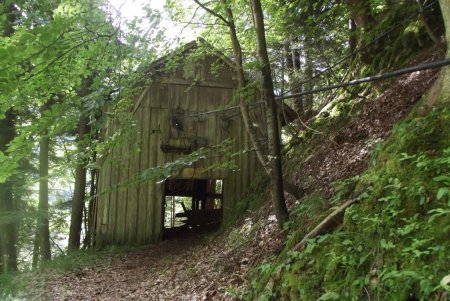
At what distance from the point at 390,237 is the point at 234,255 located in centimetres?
389

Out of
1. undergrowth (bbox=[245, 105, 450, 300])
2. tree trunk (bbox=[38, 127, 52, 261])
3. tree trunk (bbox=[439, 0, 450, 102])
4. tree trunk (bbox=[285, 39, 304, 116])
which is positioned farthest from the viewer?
tree trunk (bbox=[38, 127, 52, 261])

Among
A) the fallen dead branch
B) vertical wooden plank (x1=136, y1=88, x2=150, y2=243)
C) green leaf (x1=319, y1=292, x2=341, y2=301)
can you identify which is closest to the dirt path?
vertical wooden plank (x1=136, y1=88, x2=150, y2=243)

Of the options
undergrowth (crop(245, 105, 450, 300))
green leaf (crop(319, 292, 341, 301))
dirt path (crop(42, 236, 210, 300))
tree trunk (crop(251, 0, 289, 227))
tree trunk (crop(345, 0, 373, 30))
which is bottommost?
dirt path (crop(42, 236, 210, 300))

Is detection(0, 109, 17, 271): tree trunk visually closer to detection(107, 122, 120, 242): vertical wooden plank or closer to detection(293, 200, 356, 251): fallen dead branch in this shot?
detection(107, 122, 120, 242): vertical wooden plank

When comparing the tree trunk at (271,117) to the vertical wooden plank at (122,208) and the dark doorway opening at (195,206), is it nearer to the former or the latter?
the vertical wooden plank at (122,208)

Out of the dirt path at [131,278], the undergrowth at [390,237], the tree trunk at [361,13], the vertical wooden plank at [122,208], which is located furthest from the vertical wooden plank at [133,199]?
the undergrowth at [390,237]

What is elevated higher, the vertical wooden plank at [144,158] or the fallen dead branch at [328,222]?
the vertical wooden plank at [144,158]

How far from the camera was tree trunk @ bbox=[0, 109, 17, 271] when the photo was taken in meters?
11.8

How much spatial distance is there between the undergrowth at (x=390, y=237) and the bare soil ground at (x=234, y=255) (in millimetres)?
1100

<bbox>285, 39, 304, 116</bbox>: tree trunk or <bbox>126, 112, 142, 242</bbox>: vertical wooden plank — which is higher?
<bbox>285, 39, 304, 116</bbox>: tree trunk

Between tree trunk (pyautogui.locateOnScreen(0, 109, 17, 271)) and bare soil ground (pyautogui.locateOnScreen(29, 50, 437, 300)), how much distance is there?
3.62 m

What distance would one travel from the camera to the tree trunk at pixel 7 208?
1179 cm

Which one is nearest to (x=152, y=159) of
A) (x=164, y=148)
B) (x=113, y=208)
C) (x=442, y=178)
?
(x=164, y=148)

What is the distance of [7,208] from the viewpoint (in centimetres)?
1201
